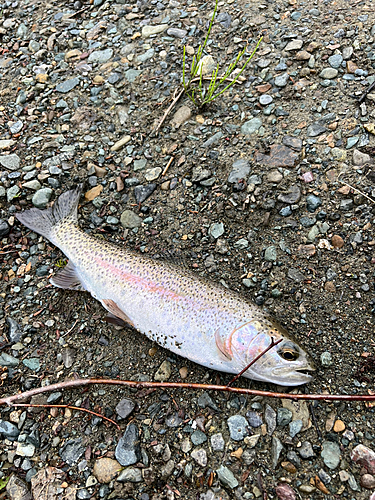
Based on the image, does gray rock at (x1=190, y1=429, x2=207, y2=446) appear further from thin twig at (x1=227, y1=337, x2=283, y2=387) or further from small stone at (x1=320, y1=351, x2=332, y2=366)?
small stone at (x1=320, y1=351, x2=332, y2=366)

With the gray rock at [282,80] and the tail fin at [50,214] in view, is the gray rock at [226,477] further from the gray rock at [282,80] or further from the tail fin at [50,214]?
the gray rock at [282,80]

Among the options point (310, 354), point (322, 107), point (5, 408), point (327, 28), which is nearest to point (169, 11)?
point (327, 28)

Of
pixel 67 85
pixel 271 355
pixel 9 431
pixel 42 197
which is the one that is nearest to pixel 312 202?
pixel 271 355

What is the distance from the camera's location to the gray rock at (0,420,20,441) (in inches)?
149

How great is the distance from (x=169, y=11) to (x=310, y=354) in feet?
19.1

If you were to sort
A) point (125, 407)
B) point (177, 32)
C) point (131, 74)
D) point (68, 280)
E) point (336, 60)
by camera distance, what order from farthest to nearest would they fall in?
point (177, 32)
point (131, 74)
point (336, 60)
point (68, 280)
point (125, 407)

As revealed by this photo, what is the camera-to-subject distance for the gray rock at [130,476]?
135 inches

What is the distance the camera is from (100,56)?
634cm

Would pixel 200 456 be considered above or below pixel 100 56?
below

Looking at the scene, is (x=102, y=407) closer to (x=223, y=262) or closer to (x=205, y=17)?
(x=223, y=262)

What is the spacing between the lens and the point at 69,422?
3801 millimetres

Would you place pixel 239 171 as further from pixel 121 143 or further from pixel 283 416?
pixel 283 416

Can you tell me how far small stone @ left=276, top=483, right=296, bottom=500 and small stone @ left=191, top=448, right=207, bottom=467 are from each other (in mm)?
637

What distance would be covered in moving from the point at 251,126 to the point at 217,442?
12.4 ft
